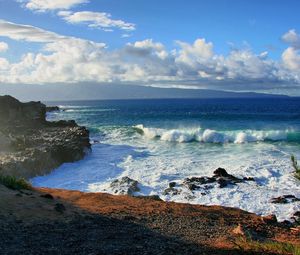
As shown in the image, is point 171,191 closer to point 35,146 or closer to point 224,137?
point 35,146

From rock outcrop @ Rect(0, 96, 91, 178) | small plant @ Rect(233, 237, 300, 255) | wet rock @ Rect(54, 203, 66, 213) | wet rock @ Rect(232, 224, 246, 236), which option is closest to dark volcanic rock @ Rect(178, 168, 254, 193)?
rock outcrop @ Rect(0, 96, 91, 178)

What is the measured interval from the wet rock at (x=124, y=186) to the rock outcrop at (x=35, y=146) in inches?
218

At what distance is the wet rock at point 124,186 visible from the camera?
24.5 meters

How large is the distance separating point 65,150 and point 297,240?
24.0m

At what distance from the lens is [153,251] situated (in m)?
10.6

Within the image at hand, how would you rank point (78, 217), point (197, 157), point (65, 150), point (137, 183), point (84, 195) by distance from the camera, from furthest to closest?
point (197, 157) → point (65, 150) → point (137, 183) → point (84, 195) → point (78, 217)

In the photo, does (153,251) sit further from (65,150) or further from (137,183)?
(65,150)

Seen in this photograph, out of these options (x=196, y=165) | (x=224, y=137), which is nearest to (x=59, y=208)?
(x=196, y=165)

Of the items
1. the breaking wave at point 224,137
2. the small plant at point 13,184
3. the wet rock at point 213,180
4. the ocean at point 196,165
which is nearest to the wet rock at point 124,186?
the ocean at point 196,165

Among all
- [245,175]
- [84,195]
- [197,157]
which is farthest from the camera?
[197,157]

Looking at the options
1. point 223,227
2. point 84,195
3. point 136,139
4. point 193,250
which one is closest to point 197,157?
point 136,139

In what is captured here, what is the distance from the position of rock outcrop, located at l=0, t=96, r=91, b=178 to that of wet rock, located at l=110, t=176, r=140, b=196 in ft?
18.2

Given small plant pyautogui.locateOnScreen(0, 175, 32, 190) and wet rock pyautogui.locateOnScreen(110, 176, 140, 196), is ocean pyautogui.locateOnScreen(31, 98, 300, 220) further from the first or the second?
small plant pyautogui.locateOnScreen(0, 175, 32, 190)

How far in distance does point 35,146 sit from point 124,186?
12053 mm
